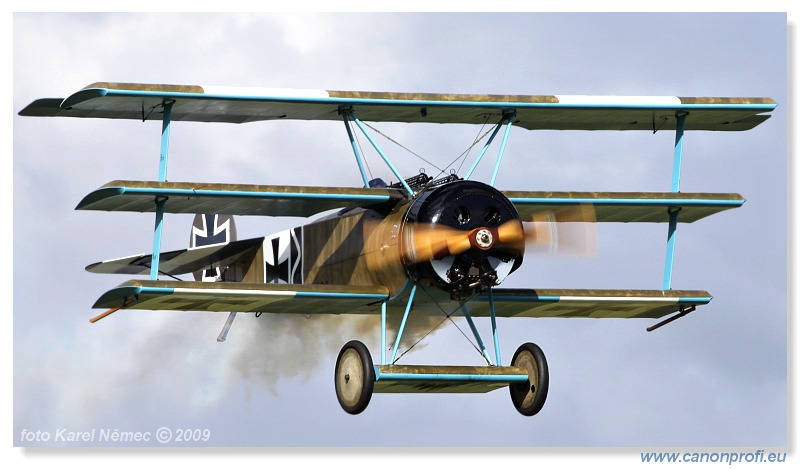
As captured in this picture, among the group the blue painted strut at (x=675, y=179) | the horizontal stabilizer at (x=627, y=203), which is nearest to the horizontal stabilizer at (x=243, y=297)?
the horizontal stabilizer at (x=627, y=203)

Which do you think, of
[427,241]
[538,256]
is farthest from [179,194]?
[538,256]

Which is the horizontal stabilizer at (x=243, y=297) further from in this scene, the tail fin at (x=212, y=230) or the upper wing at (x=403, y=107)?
the tail fin at (x=212, y=230)

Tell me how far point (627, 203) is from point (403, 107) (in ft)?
11.4

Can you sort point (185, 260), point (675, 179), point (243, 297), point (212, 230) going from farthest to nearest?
point (212, 230) → point (185, 260) → point (675, 179) → point (243, 297)

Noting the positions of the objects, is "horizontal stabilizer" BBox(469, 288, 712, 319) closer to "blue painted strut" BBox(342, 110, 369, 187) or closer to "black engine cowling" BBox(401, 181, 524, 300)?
"black engine cowling" BBox(401, 181, 524, 300)

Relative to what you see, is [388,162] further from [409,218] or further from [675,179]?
[675,179]

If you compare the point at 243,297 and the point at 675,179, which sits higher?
the point at 675,179

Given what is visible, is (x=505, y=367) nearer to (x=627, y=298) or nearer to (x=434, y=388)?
(x=434, y=388)

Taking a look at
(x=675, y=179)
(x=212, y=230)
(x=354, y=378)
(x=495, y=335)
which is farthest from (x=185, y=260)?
(x=675, y=179)

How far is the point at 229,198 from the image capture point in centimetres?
2150

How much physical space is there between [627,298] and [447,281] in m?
3.58

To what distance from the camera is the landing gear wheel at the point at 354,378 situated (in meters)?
20.8

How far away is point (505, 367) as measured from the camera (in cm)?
2122

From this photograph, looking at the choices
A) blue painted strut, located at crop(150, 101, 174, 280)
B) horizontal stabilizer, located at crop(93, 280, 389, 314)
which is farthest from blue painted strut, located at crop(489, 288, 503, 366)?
blue painted strut, located at crop(150, 101, 174, 280)
